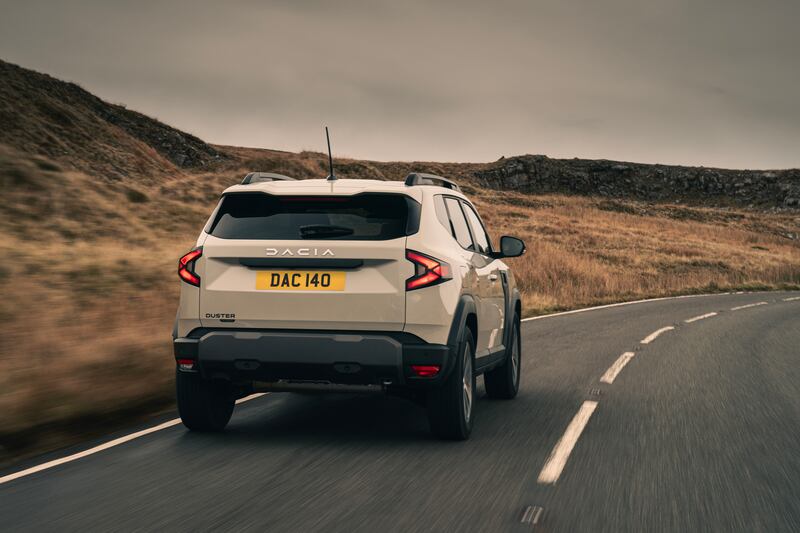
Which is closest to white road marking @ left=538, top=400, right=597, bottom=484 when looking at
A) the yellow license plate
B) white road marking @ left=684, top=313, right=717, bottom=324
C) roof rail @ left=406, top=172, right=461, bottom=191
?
the yellow license plate

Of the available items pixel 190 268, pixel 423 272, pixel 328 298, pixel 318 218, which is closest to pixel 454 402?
pixel 423 272

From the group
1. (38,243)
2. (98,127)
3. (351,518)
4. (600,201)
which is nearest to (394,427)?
(351,518)

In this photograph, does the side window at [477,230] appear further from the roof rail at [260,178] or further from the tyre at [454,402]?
the roof rail at [260,178]

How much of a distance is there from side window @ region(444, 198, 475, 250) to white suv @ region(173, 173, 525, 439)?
1.99 ft

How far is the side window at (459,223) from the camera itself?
22.3 ft

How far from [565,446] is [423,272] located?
165cm

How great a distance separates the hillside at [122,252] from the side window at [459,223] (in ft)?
10.5

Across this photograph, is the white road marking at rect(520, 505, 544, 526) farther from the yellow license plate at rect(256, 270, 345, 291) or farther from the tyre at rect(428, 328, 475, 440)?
the yellow license plate at rect(256, 270, 345, 291)

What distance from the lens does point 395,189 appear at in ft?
19.6

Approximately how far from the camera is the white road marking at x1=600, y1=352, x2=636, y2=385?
9594 millimetres

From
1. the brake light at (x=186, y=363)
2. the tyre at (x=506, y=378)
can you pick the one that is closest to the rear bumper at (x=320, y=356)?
the brake light at (x=186, y=363)

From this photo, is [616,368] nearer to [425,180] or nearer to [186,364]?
[425,180]

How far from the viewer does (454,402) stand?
19.8 feet

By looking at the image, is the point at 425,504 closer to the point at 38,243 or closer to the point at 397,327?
the point at 397,327
